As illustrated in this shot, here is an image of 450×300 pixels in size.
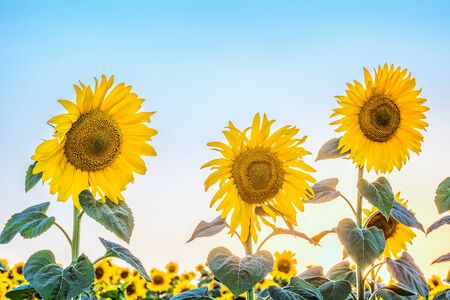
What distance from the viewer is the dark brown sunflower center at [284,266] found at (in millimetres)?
6969

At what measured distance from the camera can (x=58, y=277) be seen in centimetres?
216

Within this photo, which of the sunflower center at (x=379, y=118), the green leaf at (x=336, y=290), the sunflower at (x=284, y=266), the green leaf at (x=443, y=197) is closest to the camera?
the green leaf at (x=336, y=290)

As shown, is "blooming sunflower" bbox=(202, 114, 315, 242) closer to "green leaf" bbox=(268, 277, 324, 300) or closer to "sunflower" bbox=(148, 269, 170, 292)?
"green leaf" bbox=(268, 277, 324, 300)

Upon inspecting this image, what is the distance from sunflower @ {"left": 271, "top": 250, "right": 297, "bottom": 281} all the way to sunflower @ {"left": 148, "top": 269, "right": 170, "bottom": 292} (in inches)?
51.9

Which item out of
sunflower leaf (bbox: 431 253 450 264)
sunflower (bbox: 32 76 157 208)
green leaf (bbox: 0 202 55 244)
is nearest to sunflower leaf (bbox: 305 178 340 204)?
sunflower leaf (bbox: 431 253 450 264)

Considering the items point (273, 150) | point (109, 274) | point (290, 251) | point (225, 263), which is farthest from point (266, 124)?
point (290, 251)

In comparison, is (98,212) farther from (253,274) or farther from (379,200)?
(379,200)

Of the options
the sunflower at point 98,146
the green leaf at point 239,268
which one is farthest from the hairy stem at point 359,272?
the sunflower at point 98,146

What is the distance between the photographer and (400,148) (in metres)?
3.13

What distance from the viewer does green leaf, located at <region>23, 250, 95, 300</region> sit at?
210 centimetres

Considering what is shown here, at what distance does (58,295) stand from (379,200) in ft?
4.92

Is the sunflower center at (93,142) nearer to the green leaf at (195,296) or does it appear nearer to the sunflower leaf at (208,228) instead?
the sunflower leaf at (208,228)

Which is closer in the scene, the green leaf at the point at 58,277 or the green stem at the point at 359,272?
the green leaf at the point at 58,277

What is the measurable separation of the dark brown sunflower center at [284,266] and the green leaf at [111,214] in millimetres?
4878
